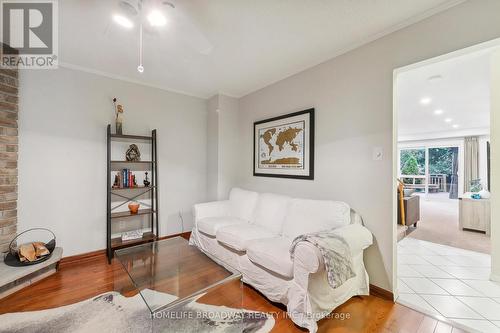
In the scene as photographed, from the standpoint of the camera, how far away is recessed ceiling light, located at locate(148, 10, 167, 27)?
1663mm

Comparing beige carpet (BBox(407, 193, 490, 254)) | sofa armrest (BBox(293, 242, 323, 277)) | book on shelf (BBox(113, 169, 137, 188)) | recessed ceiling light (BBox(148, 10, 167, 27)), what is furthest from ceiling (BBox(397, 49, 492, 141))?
book on shelf (BBox(113, 169, 137, 188))

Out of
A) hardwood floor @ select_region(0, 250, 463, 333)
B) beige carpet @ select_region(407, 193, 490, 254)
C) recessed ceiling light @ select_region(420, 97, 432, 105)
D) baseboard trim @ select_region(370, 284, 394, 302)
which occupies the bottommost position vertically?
hardwood floor @ select_region(0, 250, 463, 333)

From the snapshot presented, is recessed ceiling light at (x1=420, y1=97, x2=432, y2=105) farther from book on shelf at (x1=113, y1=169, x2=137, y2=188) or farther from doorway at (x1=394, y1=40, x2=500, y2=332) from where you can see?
book on shelf at (x1=113, y1=169, x2=137, y2=188)

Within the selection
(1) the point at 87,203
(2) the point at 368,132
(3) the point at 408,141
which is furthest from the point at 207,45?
(3) the point at 408,141

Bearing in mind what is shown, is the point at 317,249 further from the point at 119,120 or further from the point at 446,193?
the point at 446,193

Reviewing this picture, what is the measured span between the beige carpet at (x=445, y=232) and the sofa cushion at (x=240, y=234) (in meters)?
3.14

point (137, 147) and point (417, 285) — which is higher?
point (137, 147)

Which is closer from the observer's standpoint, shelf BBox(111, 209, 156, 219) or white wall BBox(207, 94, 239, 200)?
shelf BBox(111, 209, 156, 219)

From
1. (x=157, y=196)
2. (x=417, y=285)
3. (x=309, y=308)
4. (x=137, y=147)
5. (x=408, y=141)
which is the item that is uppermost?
(x=408, y=141)

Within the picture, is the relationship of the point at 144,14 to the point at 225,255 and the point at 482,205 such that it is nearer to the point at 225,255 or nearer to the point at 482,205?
the point at 225,255

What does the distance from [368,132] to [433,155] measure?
7.55m

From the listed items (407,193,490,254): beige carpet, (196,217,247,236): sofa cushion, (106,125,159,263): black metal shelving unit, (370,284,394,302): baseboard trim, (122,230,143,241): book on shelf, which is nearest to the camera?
(370,284,394,302): baseboard trim

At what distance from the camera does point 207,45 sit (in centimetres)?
172

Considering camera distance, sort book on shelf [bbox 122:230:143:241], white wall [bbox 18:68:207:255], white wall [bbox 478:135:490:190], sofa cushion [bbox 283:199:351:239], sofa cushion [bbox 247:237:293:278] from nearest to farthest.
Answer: sofa cushion [bbox 247:237:293:278], sofa cushion [bbox 283:199:351:239], white wall [bbox 18:68:207:255], book on shelf [bbox 122:230:143:241], white wall [bbox 478:135:490:190]
